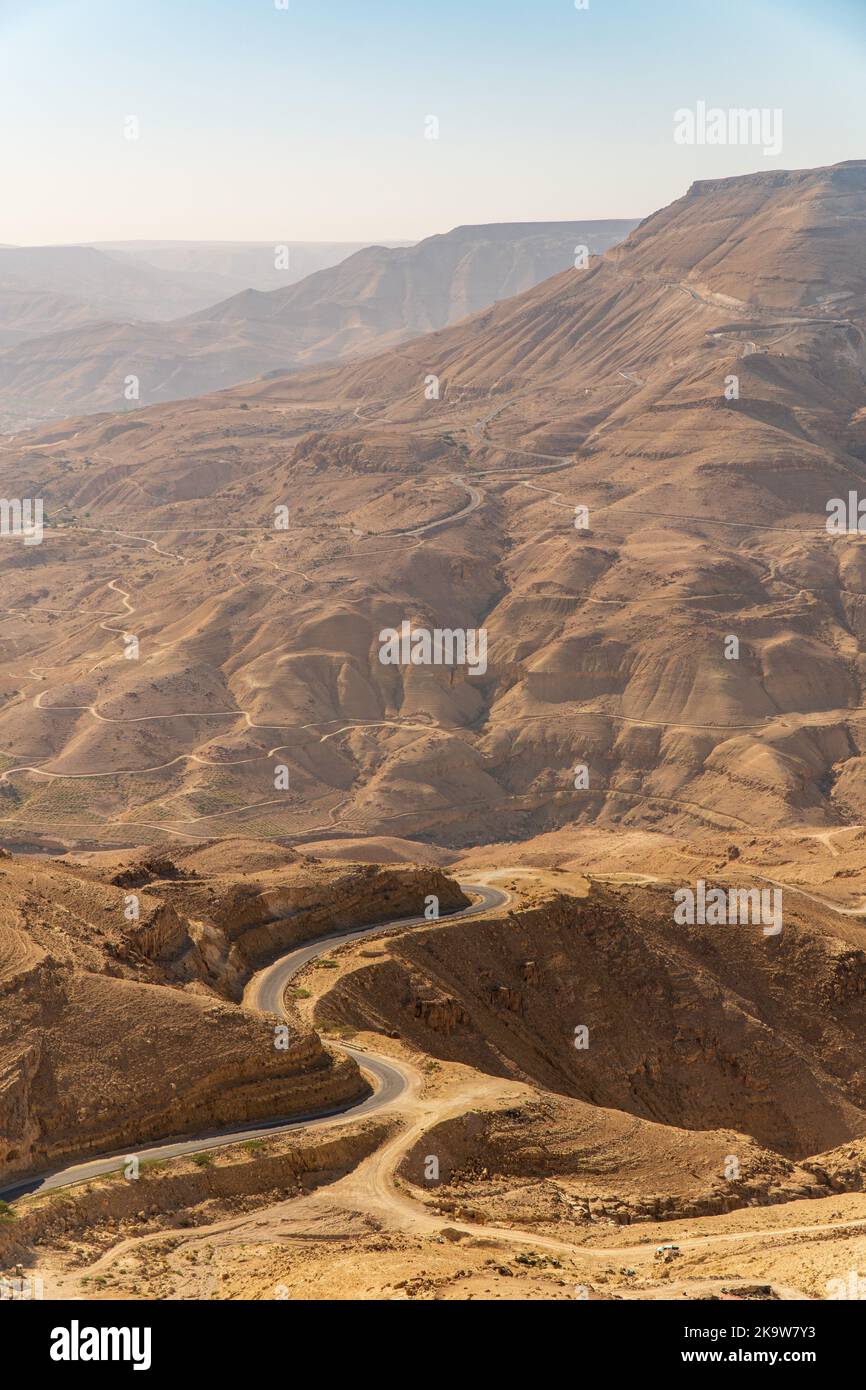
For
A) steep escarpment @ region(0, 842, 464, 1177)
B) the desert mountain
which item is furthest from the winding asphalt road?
the desert mountain

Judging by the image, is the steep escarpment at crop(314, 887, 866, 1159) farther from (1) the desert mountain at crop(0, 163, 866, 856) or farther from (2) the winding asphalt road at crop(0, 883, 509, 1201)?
(1) the desert mountain at crop(0, 163, 866, 856)

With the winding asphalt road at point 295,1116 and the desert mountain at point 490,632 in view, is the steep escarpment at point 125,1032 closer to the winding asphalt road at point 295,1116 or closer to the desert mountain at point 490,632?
the winding asphalt road at point 295,1116

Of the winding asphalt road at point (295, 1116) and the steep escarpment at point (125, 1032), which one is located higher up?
the steep escarpment at point (125, 1032)

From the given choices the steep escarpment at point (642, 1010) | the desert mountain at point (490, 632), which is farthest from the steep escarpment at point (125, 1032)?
the desert mountain at point (490, 632)

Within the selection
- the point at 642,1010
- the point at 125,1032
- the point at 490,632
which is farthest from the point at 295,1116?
the point at 490,632

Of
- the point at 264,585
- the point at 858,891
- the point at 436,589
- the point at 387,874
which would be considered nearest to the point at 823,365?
the point at 436,589

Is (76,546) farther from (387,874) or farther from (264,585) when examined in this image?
(387,874)

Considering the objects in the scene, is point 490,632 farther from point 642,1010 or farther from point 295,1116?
point 295,1116
